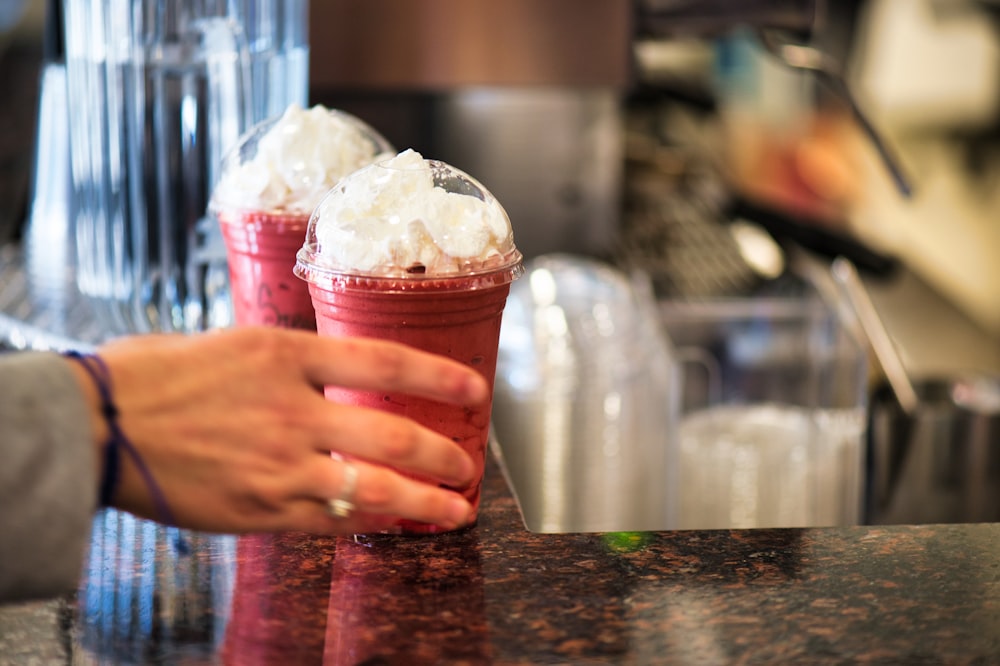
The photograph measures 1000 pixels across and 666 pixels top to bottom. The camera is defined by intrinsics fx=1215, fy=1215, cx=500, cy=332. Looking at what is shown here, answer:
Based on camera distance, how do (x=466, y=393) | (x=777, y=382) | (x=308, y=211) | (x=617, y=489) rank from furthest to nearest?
(x=777, y=382) → (x=617, y=489) → (x=308, y=211) → (x=466, y=393)

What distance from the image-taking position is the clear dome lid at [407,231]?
0.97 m

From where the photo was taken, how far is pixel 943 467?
2006 mm

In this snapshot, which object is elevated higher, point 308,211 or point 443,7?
point 443,7

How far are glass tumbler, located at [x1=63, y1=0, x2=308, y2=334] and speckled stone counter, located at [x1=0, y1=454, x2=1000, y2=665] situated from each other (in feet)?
1.82

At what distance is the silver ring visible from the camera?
81 centimetres

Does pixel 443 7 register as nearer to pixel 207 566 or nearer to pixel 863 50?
pixel 207 566

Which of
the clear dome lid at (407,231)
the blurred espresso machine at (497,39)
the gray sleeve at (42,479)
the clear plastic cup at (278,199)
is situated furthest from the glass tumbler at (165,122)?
the gray sleeve at (42,479)

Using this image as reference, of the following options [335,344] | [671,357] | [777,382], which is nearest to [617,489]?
[671,357]

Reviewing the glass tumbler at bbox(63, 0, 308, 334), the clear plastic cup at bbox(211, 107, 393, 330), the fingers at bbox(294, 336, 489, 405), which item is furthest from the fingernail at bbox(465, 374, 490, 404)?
the glass tumbler at bbox(63, 0, 308, 334)

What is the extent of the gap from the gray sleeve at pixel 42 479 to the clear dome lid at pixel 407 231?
284 millimetres

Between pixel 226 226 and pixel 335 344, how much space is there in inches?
17.5

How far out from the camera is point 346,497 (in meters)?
0.82

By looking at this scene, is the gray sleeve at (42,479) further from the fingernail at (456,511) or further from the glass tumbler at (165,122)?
the glass tumbler at (165,122)

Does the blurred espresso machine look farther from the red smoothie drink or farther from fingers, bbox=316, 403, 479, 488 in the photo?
fingers, bbox=316, 403, 479, 488
